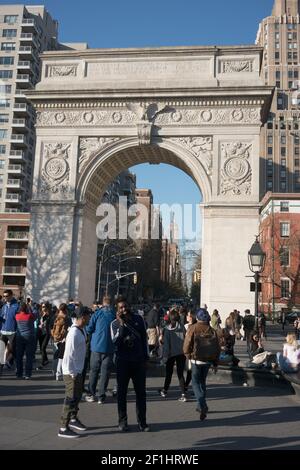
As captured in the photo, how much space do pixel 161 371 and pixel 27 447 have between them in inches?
256

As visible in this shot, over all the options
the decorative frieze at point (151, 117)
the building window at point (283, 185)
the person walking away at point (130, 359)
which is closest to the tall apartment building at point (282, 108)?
the building window at point (283, 185)

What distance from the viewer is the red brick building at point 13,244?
49844mm

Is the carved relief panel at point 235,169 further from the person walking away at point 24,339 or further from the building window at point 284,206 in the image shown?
the building window at point 284,206

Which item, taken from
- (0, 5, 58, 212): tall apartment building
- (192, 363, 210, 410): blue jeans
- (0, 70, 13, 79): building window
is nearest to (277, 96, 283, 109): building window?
(0, 5, 58, 212): tall apartment building

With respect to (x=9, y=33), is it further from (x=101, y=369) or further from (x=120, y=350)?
(x=120, y=350)

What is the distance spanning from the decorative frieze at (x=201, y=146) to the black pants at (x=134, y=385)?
17310 mm

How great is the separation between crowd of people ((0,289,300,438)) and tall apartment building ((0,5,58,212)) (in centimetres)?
4228

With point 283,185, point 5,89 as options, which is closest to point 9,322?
point 5,89

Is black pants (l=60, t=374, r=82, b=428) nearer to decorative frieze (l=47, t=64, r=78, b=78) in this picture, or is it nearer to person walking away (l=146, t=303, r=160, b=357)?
person walking away (l=146, t=303, r=160, b=357)

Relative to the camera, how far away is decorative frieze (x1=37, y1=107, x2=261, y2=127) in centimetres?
2295

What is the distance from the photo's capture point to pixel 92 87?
23.8 m
